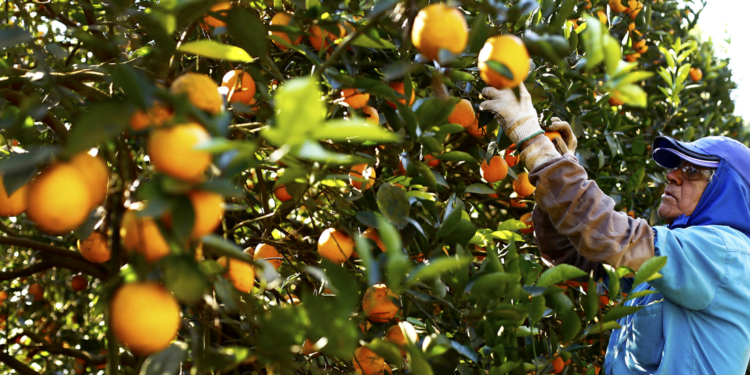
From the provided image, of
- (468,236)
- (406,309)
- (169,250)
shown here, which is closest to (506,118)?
(468,236)

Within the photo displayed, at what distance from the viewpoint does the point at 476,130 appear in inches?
69.8

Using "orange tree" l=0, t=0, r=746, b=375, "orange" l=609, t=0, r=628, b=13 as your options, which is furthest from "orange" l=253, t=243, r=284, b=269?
"orange" l=609, t=0, r=628, b=13

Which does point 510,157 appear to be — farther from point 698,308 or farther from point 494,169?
point 698,308

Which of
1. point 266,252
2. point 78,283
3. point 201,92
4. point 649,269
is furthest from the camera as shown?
point 78,283

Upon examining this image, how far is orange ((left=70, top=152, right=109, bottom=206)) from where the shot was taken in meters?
0.66

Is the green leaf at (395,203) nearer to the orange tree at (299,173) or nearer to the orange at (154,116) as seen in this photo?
the orange tree at (299,173)

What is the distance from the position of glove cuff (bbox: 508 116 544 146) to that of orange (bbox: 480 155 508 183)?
0.26 feet

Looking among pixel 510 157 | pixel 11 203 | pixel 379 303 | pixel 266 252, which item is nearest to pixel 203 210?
pixel 11 203

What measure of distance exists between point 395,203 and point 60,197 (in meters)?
0.59

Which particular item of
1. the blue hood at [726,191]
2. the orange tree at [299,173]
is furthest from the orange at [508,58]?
the blue hood at [726,191]

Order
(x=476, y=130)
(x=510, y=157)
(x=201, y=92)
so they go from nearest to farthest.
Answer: (x=201, y=92) → (x=476, y=130) → (x=510, y=157)

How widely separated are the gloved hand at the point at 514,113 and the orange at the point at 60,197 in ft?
3.90

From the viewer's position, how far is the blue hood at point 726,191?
1.77m

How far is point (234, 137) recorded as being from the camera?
136 cm
